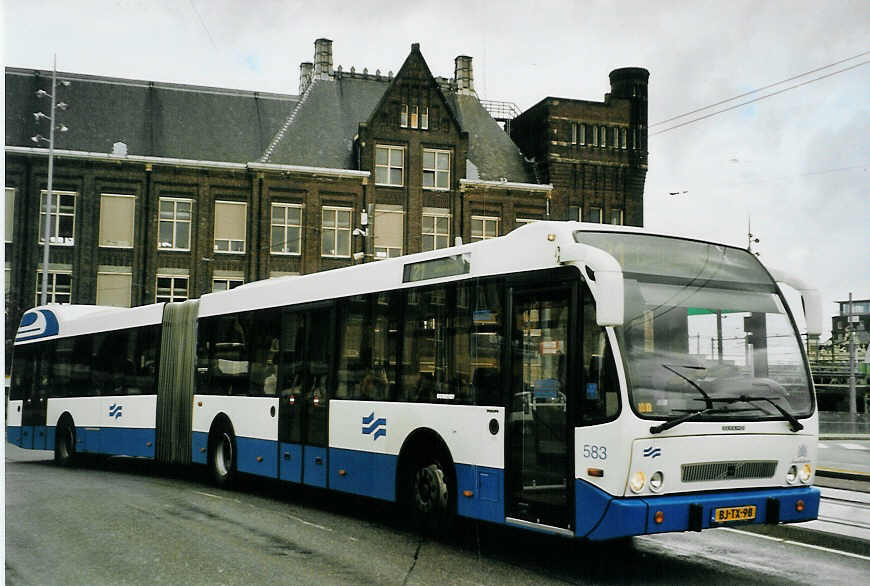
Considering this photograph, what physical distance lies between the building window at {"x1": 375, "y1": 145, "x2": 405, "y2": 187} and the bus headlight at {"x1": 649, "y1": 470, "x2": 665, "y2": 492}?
128 ft

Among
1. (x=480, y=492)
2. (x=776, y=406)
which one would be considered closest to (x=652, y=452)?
(x=776, y=406)

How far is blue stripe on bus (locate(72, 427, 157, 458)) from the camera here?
16828 millimetres

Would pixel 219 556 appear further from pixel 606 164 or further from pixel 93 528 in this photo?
pixel 606 164

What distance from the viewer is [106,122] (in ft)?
148

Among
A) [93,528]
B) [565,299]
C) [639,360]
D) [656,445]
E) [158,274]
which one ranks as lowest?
[93,528]

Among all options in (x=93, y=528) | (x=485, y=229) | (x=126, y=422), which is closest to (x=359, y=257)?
(x=485, y=229)

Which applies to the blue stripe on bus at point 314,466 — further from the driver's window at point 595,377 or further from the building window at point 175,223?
the building window at point 175,223

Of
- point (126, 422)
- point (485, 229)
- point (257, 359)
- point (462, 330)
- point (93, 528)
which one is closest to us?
point (462, 330)

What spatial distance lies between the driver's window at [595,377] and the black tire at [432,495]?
2.22 m

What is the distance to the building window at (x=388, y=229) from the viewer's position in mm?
45781

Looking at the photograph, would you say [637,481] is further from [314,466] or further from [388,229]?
[388,229]

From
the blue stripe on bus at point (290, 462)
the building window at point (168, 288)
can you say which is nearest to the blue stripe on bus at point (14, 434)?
the blue stripe on bus at point (290, 462)

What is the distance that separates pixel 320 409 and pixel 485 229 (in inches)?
1406

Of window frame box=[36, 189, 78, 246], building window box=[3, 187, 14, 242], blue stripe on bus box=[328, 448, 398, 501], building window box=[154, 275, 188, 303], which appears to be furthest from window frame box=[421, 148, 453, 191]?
blue stripe on bus box=[328, 448, 398, 501]
